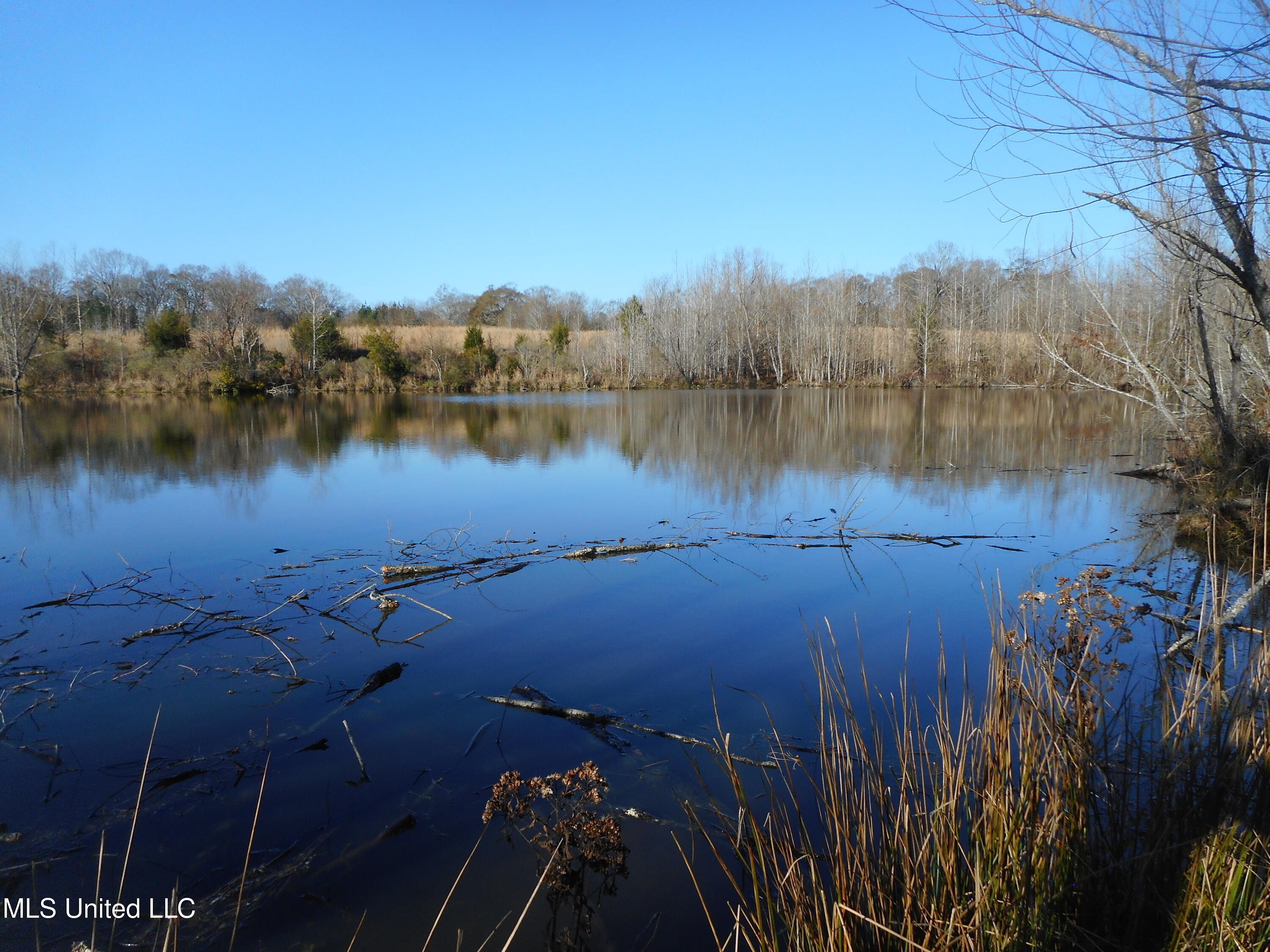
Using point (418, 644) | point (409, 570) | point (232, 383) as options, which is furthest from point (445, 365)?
point (418, 644)

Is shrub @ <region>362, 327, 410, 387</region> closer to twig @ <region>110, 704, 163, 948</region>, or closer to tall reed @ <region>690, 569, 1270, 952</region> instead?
twig @ <region>110, 704, 163, 948</region>

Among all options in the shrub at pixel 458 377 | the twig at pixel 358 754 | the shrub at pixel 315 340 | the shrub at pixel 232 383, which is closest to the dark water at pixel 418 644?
the twig at pixel 358 754

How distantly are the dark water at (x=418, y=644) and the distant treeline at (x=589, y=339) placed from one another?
22517mm

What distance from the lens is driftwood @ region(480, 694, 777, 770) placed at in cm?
380

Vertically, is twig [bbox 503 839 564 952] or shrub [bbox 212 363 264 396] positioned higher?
shrub [bbox 212 363 264 396]

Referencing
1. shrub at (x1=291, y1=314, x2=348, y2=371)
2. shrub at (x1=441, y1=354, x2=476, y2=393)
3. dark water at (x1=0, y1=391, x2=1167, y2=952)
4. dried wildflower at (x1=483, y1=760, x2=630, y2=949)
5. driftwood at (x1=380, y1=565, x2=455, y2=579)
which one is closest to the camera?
dried wildflower at (x1=483, y1=760, x2=630, y2=949)

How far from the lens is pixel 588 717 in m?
3.98

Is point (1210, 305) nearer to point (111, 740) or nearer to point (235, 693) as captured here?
point (235, 693)

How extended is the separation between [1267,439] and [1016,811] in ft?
27.9

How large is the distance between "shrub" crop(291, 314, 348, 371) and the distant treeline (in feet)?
0.27

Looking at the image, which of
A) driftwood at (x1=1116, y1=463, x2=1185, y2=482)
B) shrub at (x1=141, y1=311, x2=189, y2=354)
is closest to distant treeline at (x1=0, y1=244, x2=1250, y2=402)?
shrub at (x1=141, y1=311, x2=189, y2=354)

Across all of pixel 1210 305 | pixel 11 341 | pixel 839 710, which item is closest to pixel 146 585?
pixel 839 710

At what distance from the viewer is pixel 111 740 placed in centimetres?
380

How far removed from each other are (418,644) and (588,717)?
5.37ft
